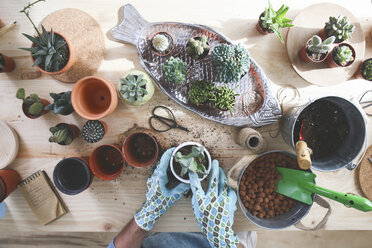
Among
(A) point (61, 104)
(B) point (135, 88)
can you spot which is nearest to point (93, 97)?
(A) point (61, 104)

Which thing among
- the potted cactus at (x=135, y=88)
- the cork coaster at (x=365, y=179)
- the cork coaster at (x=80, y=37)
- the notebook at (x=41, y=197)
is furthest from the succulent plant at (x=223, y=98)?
the notebook at (x=41, y=197)

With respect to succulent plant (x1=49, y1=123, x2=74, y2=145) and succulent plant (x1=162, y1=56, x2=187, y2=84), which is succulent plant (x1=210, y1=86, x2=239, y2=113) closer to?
succulent plant (x1=162, y1=56, x2=187, y2=84)

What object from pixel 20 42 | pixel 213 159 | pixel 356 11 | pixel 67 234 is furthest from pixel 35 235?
pixel 356 11

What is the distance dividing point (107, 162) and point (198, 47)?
63 centimetres

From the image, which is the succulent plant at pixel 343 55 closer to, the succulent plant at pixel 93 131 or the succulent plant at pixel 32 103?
the succulent plant at pixel 93 131

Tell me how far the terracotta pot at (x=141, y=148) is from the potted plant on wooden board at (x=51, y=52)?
396 millimetres

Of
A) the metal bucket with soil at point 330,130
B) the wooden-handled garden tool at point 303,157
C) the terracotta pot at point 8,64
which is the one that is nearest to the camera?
the wooden-handled garden tool at point 303,157

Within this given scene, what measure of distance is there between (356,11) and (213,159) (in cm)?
91

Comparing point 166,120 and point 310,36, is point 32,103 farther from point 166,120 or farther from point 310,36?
point 310,36

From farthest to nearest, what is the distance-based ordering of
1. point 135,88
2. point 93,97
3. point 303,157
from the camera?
point 93,97
point 135,88
point 303,157

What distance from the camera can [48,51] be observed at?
2.94 feet

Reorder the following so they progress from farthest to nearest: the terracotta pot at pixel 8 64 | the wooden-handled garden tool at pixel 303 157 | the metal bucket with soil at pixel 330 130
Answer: the terracotta pot at pixel 8 64, the metal bucket with soil at pixel 330 130, the wooden-handled garden tool at pixel 303 157

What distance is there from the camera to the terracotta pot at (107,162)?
937 millimetres

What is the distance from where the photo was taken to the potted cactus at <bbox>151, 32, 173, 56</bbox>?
926mm
